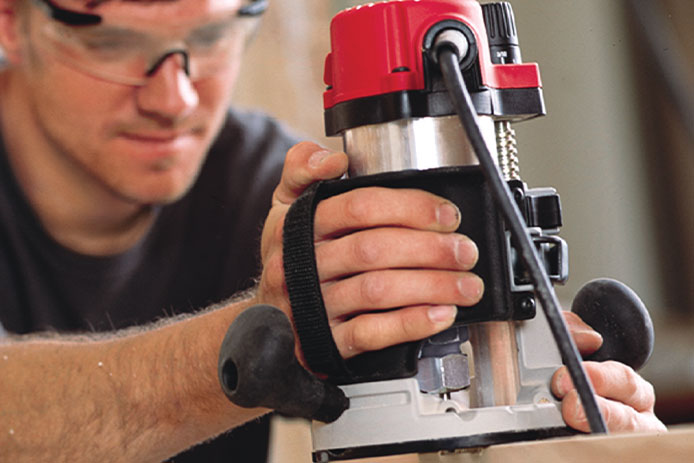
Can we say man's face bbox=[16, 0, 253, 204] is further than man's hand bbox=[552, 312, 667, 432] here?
Yes

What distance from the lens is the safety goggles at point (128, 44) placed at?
115 centimetres

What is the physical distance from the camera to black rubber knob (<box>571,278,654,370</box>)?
1.81ft

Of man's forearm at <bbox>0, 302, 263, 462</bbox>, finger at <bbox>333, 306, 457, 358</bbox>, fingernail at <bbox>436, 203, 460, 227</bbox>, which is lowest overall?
man's forearm at <bbox>0, 302, 263, 462</bbox>

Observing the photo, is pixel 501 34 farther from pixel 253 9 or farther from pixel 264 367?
pixel 253 9

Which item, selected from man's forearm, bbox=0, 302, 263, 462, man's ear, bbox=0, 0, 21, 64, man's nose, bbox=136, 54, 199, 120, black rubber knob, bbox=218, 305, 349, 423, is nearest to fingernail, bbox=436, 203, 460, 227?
black rubber knob, bbox=218, 305, 349, 423

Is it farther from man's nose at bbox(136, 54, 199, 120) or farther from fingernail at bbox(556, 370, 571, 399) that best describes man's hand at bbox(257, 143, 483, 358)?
man's nose at bbox(136, 54, 199, 120)

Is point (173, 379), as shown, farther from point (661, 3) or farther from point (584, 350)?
point (661, 3)

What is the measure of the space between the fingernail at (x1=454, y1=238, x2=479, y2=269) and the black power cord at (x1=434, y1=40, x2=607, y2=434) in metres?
0.04

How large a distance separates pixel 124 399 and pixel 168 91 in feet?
1.89

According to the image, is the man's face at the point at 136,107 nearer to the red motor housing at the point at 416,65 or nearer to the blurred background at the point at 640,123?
the blurred background at the point at 640,123

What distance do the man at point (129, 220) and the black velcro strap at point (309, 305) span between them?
9 centimetres

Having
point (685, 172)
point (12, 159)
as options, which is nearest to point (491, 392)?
point (12, 159)

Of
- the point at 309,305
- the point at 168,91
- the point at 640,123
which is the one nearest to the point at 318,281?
the point at 309,305

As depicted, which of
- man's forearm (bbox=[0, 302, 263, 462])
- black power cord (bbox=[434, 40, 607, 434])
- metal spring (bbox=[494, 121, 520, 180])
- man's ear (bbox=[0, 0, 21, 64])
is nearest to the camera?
black power cord (bbox=[434, 40, 607, 434])
